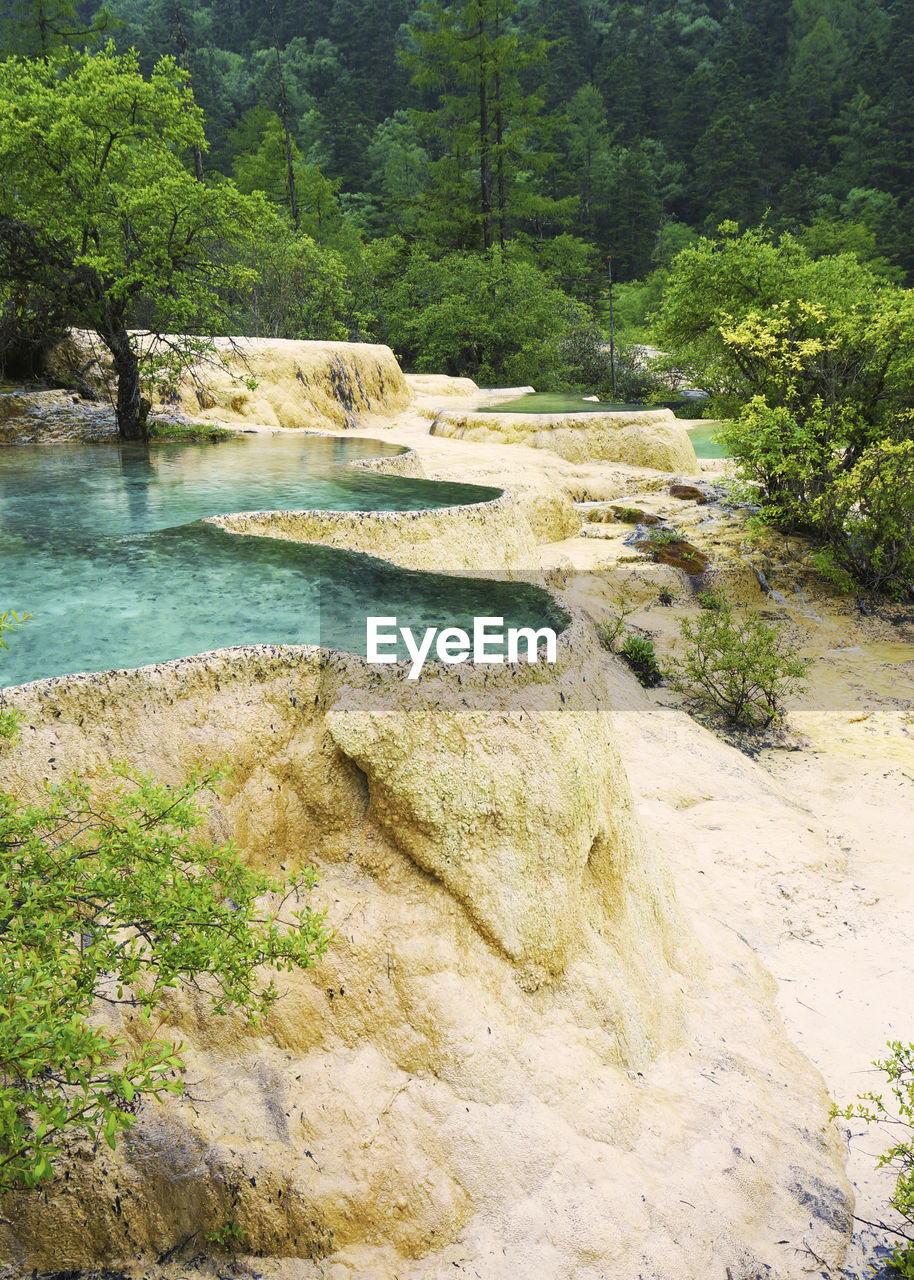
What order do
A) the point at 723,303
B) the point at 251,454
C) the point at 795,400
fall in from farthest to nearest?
the point at 723,303 → the point at 795,400 → the point at 251,454

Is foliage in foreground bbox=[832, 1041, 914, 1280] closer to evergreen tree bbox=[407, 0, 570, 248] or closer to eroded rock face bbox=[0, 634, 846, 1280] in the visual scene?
eroded rock face bbox=[0, 634, 846, 1280]

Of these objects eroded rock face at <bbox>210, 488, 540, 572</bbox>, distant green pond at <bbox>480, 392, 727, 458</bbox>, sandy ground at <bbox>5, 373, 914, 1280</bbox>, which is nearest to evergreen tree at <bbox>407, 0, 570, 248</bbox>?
distant green pond at <bbox>480, 392, 727, 458</bbox>

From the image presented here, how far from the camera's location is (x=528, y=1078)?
13.1 ft

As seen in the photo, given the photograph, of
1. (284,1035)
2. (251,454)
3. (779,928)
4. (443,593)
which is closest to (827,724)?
(779,928)

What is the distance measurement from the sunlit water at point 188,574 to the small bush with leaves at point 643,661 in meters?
3.08

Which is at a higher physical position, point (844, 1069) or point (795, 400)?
point (795, 400)

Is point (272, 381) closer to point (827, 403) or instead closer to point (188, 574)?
point (827, 403)

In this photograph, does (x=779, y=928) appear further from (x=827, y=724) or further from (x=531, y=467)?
(x=531, y=467)

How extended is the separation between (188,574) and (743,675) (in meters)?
6.67

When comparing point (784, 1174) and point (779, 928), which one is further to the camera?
point (779, 928)

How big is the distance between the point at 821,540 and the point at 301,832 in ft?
40.4

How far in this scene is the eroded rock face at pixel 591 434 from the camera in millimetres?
16906

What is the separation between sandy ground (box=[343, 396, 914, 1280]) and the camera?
542 cm

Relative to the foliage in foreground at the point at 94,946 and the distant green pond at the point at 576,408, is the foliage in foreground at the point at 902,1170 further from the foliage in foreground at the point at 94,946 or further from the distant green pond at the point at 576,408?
the distant green pond at the point at 576,408
